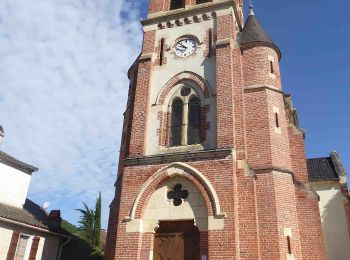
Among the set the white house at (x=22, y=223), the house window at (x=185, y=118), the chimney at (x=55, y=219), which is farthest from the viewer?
the chimney at (x=55, y=219)

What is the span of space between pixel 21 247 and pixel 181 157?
983 centimetres

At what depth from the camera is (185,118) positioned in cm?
1712

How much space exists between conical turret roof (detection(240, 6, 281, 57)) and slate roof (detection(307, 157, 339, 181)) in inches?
375

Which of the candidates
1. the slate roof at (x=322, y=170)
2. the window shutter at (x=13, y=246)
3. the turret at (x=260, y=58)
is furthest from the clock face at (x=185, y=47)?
the slate roof at (x=322, y=170)

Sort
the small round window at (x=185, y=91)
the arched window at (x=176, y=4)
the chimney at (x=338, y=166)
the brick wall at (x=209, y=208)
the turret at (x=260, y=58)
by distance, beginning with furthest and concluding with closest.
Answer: the chimney at (x=338, y=166) < the arched window at (x=176, y=4) < the turret at (x=260, y=58) < the small round window at (x=185, y=91) < the brick wall at (x=209, y=208)

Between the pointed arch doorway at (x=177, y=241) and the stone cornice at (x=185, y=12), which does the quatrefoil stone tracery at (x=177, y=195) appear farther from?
the stone cornice at (x=185, y=12)

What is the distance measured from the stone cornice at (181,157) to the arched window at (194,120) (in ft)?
3.88

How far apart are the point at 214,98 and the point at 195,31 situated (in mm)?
4240

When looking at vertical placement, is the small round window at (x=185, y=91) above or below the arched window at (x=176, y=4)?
below

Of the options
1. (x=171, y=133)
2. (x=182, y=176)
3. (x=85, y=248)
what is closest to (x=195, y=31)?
(x=171, y=133)

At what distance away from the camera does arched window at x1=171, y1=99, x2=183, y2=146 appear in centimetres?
1686

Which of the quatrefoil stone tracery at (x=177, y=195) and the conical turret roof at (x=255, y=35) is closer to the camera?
the quatrefoil stone tracery at (x=177, y=195)

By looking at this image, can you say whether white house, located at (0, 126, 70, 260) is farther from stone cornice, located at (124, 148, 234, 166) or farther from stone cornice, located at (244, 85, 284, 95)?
stone cornice, located at (244, 85, 284, 95)

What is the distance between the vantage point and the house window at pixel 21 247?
18620 millimetres
